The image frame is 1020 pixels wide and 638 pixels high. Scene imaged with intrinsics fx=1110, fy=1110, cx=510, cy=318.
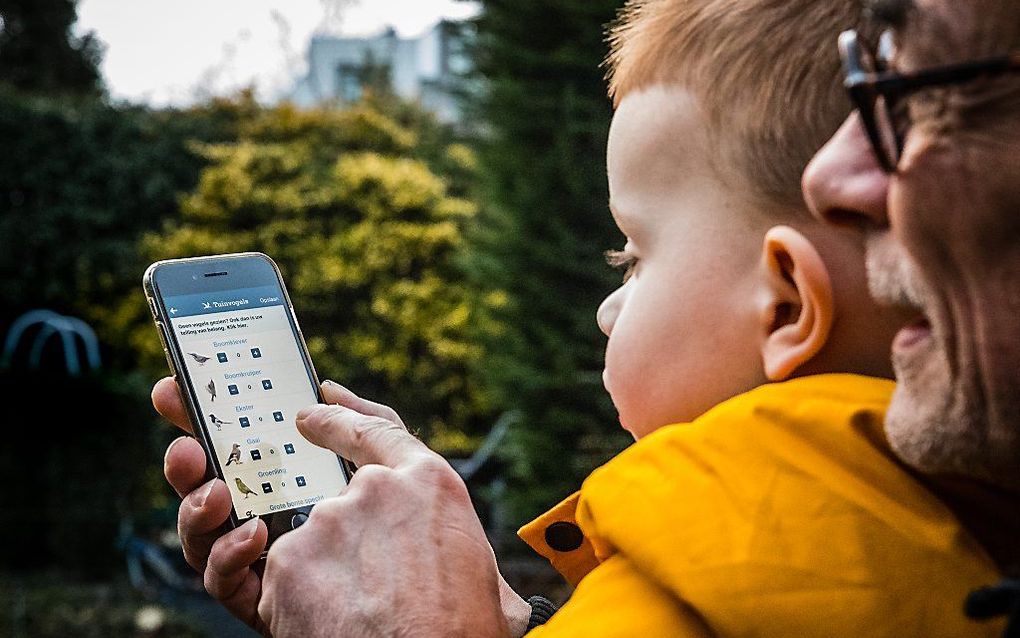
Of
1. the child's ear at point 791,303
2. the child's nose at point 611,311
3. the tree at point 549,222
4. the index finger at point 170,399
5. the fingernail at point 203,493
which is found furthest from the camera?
the tree at point 549,222

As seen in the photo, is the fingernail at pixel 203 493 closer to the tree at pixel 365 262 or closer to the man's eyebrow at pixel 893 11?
the man's eyebrow at pixel 893 11

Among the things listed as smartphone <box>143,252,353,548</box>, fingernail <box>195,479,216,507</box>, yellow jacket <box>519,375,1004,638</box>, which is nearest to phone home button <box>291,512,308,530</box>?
smartphone <box>143,252,353,548</box>

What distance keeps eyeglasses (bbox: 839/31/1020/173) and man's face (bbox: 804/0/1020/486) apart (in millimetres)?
11

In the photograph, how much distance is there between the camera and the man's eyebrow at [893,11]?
80 cm

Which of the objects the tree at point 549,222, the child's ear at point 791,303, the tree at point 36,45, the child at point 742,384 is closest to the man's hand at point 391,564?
the child at point 742,384

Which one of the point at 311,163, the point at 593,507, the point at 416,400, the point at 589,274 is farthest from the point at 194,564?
the point at 311,163

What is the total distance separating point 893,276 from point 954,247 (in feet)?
0.26

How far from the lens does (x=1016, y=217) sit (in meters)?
0.75

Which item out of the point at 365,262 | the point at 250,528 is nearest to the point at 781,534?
the point at 250,528

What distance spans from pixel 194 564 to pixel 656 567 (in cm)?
94

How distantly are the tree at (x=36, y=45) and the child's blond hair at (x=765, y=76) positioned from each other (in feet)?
68.0

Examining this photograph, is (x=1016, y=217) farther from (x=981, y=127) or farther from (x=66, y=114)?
(x=66, y=114)

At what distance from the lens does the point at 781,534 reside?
0.90 metres

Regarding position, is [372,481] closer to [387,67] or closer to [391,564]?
[391,564]
